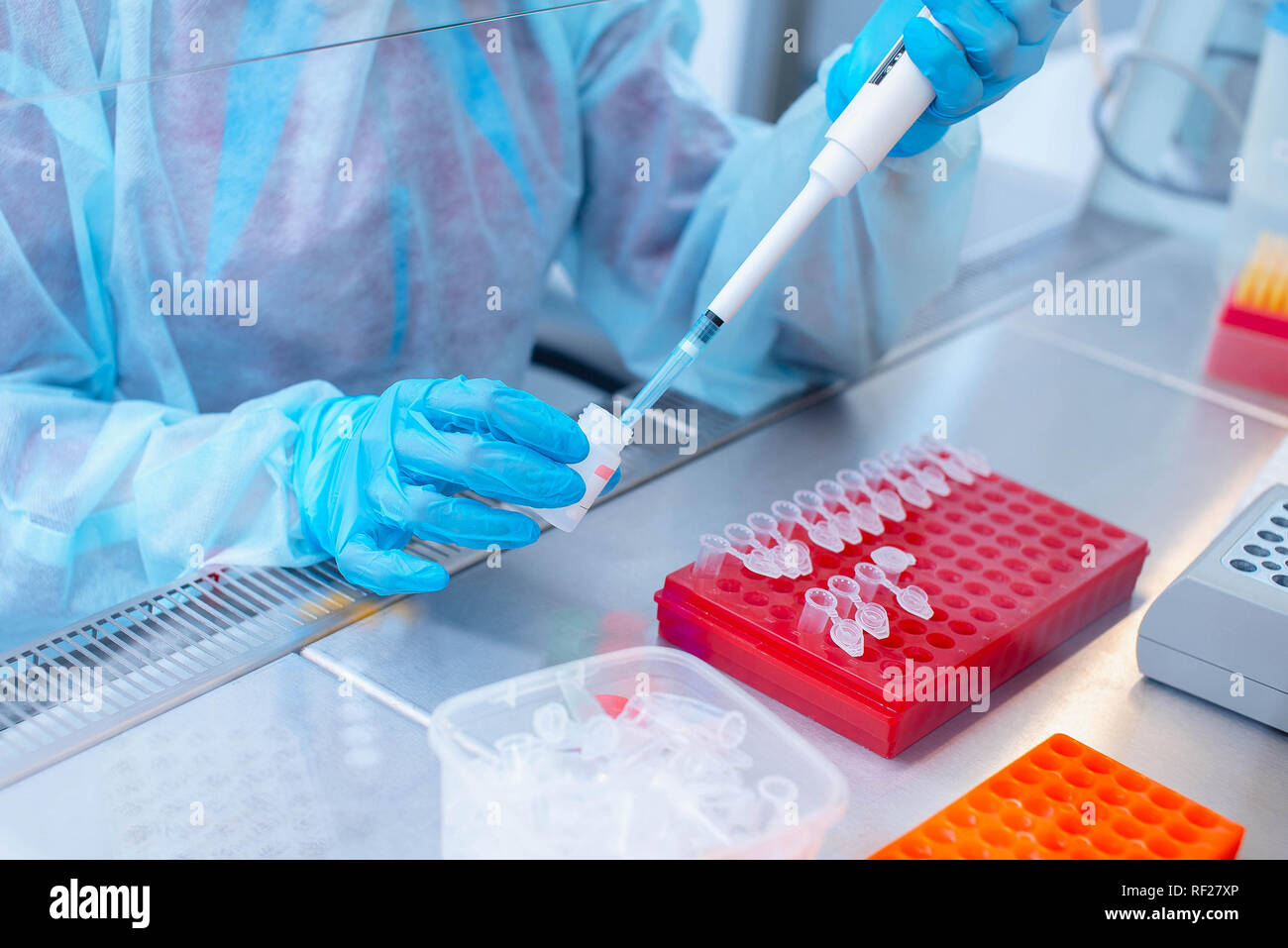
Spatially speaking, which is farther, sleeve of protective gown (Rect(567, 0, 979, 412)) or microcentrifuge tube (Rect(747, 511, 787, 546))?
sleeve of protective gown (Rect(567, 0, 979, 412))

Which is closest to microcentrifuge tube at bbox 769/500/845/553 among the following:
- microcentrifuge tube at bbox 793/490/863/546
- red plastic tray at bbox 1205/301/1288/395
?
microcentrifuge tube at bbox 793/490/863/546

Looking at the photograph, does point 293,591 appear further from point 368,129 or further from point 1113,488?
point 1113,488

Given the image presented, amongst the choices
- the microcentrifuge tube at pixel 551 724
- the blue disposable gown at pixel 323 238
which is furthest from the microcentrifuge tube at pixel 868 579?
the blue disposable gown at pixel 323 238

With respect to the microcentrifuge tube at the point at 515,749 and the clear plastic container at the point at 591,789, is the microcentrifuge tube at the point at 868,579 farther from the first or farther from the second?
the microcentrifuge tube at the point at 515,749

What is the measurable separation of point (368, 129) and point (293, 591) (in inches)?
20.3

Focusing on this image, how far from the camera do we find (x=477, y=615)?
40.1 inches

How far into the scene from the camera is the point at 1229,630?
0.95 meters

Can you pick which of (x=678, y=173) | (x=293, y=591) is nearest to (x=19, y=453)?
(x=293, y=591)

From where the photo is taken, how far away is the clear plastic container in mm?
714

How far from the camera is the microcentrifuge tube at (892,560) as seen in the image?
1027 mm

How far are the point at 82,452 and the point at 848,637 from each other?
0.72 meters

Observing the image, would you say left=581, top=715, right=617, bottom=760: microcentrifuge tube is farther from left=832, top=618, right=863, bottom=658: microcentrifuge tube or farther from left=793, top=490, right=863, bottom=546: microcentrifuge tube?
left=793, top=490, right=863, bottom=546: microcentrifuge tube

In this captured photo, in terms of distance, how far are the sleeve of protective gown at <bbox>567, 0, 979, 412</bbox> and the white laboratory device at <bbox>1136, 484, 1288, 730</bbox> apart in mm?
504

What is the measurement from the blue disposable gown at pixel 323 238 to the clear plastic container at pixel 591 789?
37 centimetres
